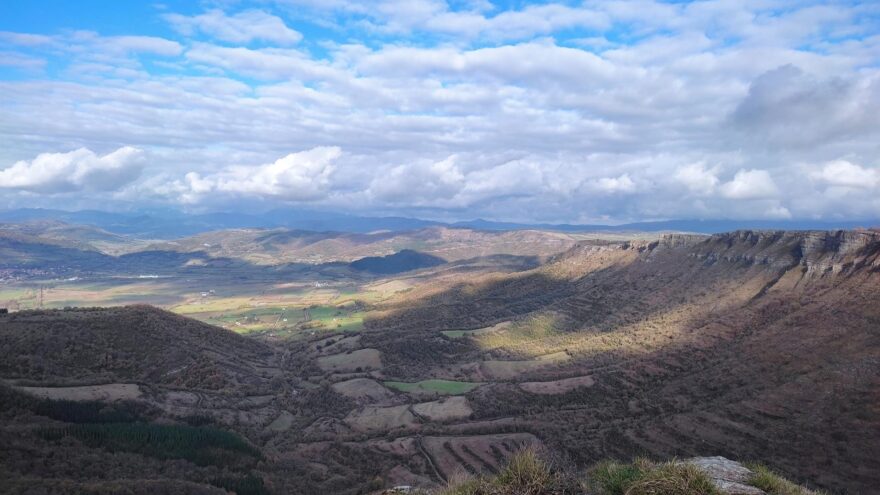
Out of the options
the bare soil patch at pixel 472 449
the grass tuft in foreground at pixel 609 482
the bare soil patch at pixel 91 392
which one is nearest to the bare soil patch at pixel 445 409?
the bare soil patch at pixel 472 449

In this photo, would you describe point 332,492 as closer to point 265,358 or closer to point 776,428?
point 776,428

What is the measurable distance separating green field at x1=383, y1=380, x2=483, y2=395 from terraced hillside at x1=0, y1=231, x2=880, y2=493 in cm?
61

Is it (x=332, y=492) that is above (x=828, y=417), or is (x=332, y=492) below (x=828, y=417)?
below

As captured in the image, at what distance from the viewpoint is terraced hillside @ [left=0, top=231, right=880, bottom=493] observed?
59.2 meters

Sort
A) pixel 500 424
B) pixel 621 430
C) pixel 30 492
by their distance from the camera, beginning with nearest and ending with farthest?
pixel 30 492, pixel 621 430, pixel 500 424

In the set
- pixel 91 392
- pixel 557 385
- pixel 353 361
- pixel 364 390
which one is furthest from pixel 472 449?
pixel 353 361

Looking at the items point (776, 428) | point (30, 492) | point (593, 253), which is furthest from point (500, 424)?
point (593, 253)

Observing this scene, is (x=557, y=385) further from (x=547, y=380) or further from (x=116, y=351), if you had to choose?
(x=116, y=351)

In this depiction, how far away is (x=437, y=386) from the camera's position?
348ft

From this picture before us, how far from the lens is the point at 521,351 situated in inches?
4897

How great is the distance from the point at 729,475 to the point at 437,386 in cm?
9467

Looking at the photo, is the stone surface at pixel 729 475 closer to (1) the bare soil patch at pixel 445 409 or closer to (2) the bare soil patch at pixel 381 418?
(2) the bare soil patch at pixel 381 418

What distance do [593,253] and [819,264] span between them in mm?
92060

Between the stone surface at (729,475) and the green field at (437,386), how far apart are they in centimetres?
8580
